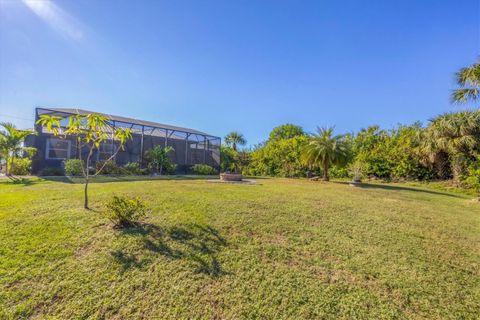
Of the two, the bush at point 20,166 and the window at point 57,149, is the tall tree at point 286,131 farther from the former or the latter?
the bush at point 20,166

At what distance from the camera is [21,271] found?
2.48 m

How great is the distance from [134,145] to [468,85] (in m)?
19.8

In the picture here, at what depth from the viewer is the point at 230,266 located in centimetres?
275

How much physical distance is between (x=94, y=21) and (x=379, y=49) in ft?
36.0

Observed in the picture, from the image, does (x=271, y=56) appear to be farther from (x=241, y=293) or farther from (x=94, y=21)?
(x=241, y=293)

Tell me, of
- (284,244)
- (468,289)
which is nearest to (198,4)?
(284,244)

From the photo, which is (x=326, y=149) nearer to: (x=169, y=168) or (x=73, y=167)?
(x=169, y=168)

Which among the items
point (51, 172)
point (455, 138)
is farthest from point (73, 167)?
point (455, 138)

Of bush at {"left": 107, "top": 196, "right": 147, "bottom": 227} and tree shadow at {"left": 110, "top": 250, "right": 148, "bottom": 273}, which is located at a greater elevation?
bush at {"left": 107, "top": 196, "right": 147, "bottom": 227}

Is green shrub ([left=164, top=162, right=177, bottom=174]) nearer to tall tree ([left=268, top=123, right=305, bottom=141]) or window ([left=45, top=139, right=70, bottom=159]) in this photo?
window ([left=45, top=139, right=70, bottom=159])

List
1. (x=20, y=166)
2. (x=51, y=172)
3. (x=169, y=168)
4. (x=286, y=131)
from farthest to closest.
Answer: (x=286, y=131), (x=169, y=168), (x=51, y=172), (x=20, y=166)

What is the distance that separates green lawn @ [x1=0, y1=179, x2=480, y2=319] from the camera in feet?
7.05

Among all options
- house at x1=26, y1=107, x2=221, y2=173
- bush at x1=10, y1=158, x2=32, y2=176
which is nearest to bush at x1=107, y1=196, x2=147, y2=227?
house at x1=26, y1=107, x2=221, y2=173

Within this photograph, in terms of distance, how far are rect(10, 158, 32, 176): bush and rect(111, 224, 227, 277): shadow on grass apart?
13.1 m
